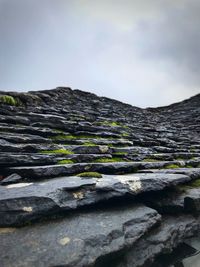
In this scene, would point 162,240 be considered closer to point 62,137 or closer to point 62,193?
point 62,193

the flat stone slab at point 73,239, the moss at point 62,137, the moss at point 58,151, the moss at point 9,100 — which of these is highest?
the moss at point 9,100

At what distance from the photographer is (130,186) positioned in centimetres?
283

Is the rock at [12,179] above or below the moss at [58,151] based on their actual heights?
below

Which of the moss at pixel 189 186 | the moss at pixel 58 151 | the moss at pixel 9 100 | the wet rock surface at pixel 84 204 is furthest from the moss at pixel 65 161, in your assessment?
the moss at pixel 9 100

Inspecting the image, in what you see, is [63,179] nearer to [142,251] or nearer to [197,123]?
[142,251]

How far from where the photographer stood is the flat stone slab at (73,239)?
1.91 m

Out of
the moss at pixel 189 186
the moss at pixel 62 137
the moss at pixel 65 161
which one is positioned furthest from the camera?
the moss at pixel 62 137

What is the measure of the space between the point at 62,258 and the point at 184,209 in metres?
1.66

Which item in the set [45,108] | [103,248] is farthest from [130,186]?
[45,108]

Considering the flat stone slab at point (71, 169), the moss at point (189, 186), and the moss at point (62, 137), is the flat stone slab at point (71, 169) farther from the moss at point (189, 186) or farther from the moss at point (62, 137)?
the moss at point (62, 137)

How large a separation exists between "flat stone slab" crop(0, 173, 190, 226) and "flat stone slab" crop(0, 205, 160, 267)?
0.34 ft

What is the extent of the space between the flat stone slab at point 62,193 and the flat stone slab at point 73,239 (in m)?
0.10

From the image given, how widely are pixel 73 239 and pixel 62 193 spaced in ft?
1.71

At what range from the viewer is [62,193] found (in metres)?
2.53
